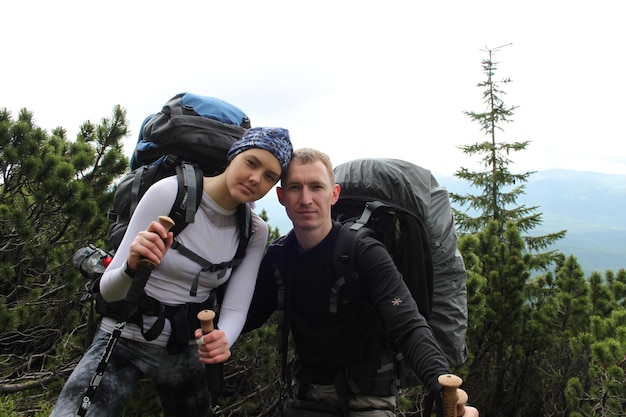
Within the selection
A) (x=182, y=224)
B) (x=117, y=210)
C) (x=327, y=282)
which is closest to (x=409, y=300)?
(x=327, y=282)

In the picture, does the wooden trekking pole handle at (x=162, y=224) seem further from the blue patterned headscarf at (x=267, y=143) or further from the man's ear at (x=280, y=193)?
the man's ear at (x=280, y=193)

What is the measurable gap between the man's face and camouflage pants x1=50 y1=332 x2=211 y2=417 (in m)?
0.96

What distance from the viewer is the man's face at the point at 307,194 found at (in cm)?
248

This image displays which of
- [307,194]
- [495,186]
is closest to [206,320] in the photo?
[307,194]

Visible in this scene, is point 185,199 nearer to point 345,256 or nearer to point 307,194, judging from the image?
point 307,194

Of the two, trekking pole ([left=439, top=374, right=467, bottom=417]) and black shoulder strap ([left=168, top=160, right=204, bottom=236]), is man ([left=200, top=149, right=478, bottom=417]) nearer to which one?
black shoulder strap ([left=168, top=160, right=204, bottom=236])

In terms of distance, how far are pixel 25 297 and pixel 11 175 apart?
1.48 m

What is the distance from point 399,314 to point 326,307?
19.3 inches

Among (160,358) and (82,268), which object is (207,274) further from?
→ (82,268)

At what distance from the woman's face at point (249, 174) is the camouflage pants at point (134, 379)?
36.7 inches

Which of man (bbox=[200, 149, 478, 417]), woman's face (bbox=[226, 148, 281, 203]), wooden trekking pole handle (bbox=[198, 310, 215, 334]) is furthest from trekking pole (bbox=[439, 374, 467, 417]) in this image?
woman's face (bbox=[226, 148, 281, 203])

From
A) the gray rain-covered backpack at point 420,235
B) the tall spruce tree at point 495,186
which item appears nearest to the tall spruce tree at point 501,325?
the gray rain-covered backpack at point 420,235

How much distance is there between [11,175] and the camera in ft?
15.6

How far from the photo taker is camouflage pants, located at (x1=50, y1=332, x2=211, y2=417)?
2129 millimetres
